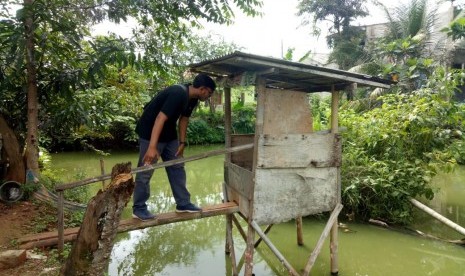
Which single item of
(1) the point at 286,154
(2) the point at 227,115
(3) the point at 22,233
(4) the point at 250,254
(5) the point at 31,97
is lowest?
(4) the point at 250,254

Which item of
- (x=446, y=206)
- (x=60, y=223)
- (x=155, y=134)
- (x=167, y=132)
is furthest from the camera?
(x=446, y=206)

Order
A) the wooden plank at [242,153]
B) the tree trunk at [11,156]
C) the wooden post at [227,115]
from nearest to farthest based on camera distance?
the wooden post at [227,115], the tree trunk at [11,156], the wooden plank at [242,153]

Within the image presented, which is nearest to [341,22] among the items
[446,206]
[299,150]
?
[446,206]

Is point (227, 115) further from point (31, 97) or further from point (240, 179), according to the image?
point (31, 97)

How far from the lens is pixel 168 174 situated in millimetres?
3980

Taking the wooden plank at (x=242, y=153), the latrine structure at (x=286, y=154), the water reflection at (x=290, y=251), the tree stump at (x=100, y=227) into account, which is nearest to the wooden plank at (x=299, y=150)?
the latrine structure at (x=286, y=154)

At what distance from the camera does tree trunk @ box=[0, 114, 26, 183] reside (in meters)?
4.83

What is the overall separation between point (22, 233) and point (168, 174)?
5.51 ft

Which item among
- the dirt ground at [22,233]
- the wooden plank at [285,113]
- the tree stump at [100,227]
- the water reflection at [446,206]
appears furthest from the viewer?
the water reflection at [446,206]

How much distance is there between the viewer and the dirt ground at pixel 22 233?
304 centimetres

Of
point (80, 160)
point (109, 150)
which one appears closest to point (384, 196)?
point (80, 160)

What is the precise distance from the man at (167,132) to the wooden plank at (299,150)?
83 cm

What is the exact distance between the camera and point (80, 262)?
233 centimetres

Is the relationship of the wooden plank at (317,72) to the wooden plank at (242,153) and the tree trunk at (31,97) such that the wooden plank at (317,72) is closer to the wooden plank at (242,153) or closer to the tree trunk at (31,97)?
the wooden plank at (242,153)
